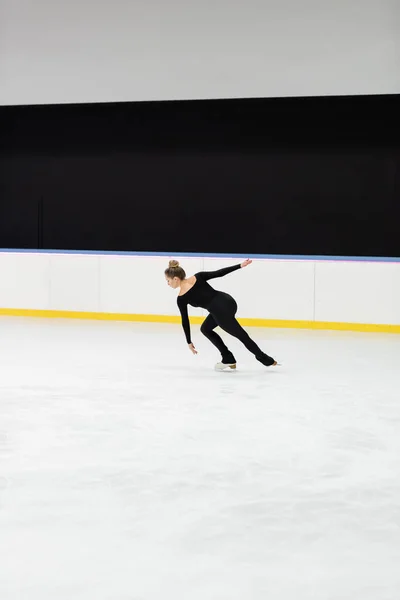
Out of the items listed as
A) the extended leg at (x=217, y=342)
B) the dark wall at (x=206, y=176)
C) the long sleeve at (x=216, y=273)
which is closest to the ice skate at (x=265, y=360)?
the extended leg at (x=217, y=342)

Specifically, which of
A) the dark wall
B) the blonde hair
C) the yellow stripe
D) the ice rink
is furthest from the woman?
the dark wall

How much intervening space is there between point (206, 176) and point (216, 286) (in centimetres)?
307

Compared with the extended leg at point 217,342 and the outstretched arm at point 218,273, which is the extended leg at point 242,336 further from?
the outstretched arm at point 218,273

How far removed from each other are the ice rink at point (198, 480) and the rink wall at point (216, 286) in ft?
7.82

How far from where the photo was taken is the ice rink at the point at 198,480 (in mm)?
3242

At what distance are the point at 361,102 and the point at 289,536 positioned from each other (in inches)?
392

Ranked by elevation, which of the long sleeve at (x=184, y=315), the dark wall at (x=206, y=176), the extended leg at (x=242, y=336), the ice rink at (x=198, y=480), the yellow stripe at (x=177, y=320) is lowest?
the yellow stripe at (x=177, y=320)

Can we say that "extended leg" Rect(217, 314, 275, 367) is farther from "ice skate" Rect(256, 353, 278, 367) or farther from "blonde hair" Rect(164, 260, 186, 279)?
"blonde hair" Rect(164, 260, 186, 279)

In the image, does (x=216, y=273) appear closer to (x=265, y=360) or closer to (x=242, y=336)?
(x=242, y=336)

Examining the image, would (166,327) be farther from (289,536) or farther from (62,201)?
(289,536)

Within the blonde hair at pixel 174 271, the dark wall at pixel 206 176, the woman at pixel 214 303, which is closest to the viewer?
the blonde hair at pixel 174 271

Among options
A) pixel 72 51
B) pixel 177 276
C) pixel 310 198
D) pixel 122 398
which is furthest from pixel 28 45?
pixel 122 398

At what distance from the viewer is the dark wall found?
13.0 meters

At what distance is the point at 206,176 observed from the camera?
45.2 ft
